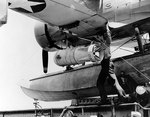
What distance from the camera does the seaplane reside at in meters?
7.79

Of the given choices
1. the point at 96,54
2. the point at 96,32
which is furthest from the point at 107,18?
the point at 96,54

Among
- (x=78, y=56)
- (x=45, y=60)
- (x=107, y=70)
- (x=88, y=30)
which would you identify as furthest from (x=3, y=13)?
(x=45, y=60)

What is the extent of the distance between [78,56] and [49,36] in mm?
2252

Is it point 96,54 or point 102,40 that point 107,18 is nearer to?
point 102,40

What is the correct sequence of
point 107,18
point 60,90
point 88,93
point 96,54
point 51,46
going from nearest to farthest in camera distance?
point 96,54 → point 107,18 → point 88,93 → point 60,90 → point 51,46

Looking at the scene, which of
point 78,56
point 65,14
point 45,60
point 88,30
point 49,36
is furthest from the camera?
point 45,60

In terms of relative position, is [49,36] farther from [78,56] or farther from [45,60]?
[78,56]

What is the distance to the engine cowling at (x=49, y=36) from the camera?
1030 centimetres

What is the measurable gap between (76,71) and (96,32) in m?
1.86

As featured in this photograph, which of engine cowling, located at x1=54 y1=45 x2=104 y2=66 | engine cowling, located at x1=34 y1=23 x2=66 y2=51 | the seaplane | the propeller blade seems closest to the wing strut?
the seaplane

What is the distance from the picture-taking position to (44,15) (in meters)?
7.97

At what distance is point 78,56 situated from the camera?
8727 mm

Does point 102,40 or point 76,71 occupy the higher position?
point 102,40

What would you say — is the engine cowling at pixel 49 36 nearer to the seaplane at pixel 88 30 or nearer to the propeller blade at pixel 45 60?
the seaplane at pixel 88 30
